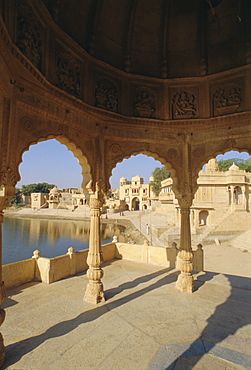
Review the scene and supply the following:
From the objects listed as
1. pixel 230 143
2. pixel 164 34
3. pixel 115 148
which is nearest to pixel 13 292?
pixel 115 148

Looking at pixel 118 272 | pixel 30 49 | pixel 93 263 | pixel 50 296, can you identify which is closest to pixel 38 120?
pixel 30 49

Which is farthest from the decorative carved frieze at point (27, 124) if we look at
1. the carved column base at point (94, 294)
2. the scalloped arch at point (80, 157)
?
the carved column base at point (94, 294)

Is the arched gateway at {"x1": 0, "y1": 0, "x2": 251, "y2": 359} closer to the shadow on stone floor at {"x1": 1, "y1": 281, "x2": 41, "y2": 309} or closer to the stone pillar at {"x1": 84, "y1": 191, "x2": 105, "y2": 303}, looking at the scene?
the stone pillar at {"x1": 84, "y1": 191, "x2": 105, "y2": 303}

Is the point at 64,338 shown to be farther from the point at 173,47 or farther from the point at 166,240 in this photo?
the point at 166,240

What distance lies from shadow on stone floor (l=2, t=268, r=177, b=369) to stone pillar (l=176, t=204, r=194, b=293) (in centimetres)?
87

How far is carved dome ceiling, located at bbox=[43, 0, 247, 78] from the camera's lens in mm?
5359

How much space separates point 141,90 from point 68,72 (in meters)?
2.09

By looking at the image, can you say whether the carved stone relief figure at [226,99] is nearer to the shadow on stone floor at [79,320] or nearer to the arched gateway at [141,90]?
the arched gateway at [141,90]

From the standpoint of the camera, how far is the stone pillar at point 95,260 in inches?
226

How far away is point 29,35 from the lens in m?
3.95

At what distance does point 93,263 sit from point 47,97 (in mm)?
4084

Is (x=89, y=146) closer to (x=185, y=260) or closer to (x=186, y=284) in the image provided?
(x=185, y=260)

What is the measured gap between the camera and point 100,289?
5.79 m

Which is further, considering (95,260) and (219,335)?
(95,260)
